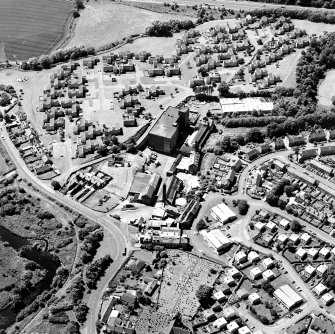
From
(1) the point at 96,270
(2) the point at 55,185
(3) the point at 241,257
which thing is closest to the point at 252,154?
(3) the point at 241,257

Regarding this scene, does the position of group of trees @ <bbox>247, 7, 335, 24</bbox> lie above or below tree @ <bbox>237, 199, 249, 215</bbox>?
above

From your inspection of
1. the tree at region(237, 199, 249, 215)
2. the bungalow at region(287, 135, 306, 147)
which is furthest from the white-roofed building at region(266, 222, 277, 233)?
the bungalow at region(287, 135, 306, 147)

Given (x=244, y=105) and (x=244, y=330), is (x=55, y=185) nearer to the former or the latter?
(x=244, y=330)

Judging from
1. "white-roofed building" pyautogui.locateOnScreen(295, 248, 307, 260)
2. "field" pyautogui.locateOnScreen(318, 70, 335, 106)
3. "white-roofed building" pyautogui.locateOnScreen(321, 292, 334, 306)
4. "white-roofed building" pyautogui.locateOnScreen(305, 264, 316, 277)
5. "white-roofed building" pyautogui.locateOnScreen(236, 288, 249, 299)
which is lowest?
"white-roofed building" pyautogui.locateOnScreen(236, 288, 249, 299)

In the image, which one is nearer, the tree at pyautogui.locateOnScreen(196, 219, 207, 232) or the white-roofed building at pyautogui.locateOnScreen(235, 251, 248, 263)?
the white-roofed building at pyautogui.locateOnScreen(235, 251, 248, 263)

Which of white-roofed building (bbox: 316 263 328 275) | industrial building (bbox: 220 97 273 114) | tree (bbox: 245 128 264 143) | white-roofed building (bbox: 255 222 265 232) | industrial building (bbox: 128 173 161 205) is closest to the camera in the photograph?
white-roofed building (bbox: 316 263 328 275)

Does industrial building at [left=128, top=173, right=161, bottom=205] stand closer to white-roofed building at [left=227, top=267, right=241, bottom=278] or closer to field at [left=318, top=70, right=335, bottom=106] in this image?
white-roofed building at [left=227, top=267, right=241, bottom=278]

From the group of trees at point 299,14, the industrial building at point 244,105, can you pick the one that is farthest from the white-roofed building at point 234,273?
the group of trees at point 299,14

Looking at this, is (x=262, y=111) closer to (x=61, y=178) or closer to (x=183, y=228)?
(x=183, y=228)
